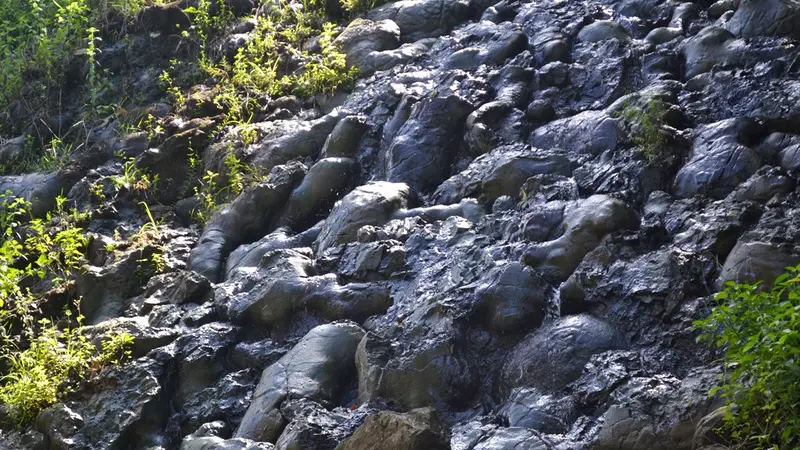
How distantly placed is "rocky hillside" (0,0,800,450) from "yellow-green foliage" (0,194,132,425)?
0.24 ft

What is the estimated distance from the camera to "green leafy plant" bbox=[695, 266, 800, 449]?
346 centimetres

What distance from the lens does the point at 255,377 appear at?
5926 mm

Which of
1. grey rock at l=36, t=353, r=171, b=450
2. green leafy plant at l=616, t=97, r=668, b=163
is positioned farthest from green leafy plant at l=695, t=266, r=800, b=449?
grey rock at l=36, t=353, r=171, b=450

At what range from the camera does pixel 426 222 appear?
648 cm

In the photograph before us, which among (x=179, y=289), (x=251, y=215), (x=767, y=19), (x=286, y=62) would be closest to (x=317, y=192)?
(x=251, y=215)

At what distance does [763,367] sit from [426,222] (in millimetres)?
3213

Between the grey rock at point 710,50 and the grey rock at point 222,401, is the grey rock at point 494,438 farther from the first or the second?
the grey rock at point 710,50

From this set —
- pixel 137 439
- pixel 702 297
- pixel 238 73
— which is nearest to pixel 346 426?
pixel 137 439

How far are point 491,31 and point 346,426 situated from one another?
14.8 ft

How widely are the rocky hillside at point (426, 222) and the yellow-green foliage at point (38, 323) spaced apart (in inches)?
2.9

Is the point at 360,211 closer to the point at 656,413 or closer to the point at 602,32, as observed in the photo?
the point at 602,32

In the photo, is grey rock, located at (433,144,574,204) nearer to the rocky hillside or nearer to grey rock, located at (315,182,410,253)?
the rocky hillside

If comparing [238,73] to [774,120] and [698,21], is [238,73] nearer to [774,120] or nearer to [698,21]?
[698,21]

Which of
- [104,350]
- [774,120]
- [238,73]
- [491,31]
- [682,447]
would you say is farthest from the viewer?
[238,73]
